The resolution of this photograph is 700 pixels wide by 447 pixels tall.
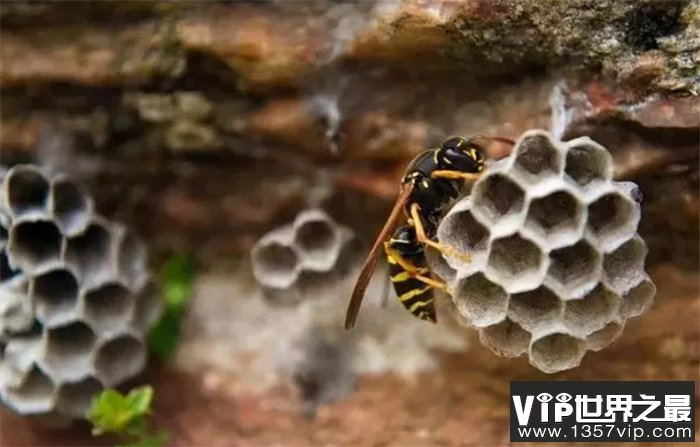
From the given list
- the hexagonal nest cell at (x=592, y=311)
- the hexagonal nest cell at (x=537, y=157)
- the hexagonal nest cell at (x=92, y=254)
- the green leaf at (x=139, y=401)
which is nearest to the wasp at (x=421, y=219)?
the hexagonal nest cell at (x=537, y=157)

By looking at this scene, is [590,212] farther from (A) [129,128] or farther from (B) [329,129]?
(A) [129,128]

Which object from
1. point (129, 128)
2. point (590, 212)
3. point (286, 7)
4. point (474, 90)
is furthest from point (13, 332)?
point (590, 212)

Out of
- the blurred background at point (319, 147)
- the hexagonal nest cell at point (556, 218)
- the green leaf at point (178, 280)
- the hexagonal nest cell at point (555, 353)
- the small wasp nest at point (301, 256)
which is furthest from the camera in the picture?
the green leaf at point (178, 280)

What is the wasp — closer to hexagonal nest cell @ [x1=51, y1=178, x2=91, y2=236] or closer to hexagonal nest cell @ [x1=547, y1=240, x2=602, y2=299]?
hexagonal nest cell @ [x1=547, y1=240, x2=602, y2=299]

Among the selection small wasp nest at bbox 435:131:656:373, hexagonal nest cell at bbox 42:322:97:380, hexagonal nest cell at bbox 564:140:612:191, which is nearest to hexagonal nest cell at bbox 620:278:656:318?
small wasp nest at bbox 435:131:656:373

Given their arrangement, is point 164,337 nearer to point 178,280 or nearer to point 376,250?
point 178,280

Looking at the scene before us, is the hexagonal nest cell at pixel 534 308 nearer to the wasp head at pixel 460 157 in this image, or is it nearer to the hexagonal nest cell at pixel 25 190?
the wasp head at pixel 460 157
